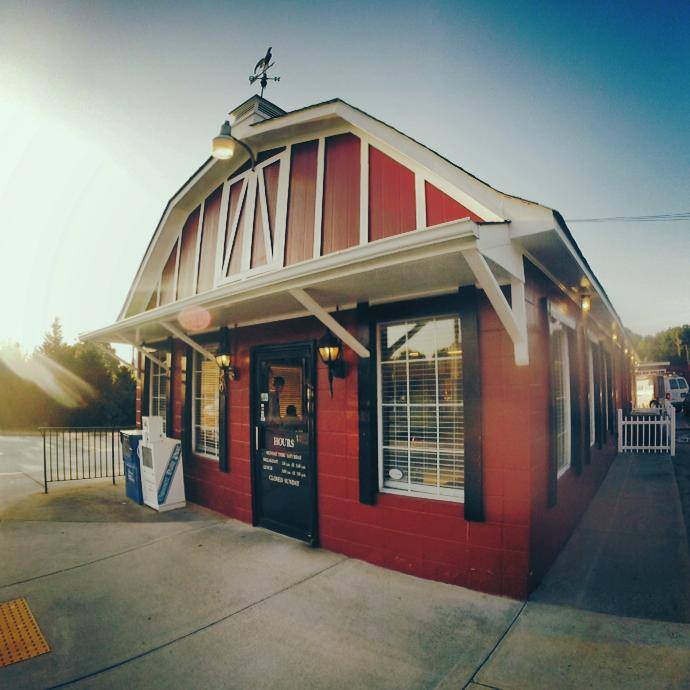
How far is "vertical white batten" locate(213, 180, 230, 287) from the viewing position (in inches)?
269

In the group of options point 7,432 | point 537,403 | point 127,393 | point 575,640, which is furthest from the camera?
point 127,393

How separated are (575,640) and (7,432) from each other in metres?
23.5

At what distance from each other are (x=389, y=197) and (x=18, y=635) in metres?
5.31

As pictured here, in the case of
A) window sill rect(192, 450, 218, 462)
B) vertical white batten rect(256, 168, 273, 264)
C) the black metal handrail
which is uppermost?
vertical white batten rect(256, 168, 273, 264)

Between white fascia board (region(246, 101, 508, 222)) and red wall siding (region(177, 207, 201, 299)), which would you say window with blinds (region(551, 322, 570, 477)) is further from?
red wall siding (region(177, 207, 201, 299))

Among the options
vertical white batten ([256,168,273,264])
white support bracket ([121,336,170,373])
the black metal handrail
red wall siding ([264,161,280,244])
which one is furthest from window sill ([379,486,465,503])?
the black metal handrail

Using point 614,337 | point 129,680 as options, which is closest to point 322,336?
point 129,680

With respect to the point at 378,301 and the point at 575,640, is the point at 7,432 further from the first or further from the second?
the point at 575,640

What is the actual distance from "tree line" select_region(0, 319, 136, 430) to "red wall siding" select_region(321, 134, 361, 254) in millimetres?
19024

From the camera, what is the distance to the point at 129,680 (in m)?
2.93

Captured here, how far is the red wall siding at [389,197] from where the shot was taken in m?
4.65

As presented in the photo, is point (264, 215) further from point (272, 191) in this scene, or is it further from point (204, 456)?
point (204, 456)

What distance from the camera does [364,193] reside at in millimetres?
4980

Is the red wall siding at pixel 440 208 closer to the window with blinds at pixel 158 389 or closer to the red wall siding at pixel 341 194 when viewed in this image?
A: the red wall siding at pixel 341 194
